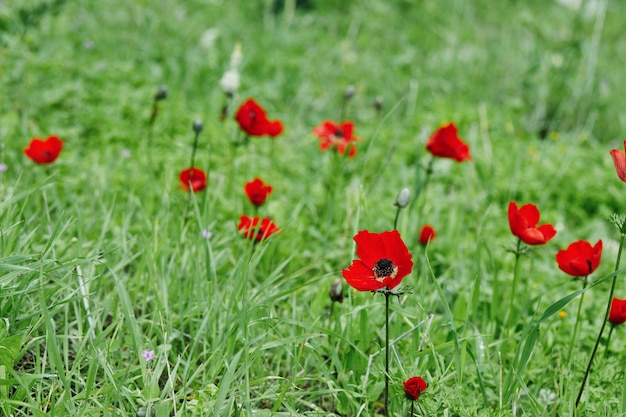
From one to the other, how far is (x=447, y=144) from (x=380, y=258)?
885mm

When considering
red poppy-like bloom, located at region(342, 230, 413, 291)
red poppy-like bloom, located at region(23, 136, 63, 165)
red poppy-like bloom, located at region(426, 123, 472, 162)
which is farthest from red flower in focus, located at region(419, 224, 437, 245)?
red poppy-like bloom, located at region(23, 136, 63, 165)

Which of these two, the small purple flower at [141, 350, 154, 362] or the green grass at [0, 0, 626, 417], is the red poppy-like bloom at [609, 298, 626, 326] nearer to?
the green grass at [0, 0, 626, 417]

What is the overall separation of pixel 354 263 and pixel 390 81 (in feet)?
10.2

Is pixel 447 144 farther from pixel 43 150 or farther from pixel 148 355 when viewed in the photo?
pixel 43 150

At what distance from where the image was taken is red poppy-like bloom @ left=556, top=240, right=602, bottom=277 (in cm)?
161

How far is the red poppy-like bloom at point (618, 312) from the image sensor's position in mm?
1611

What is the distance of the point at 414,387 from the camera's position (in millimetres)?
1353

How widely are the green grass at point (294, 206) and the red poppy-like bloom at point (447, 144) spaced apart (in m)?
0.10

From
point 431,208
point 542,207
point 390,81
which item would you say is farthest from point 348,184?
point 390,81

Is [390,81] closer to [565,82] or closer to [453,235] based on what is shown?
[565,82]

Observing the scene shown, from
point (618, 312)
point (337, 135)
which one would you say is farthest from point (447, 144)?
point (618, 312)

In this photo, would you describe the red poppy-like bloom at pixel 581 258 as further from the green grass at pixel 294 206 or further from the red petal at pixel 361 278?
the red petal at pixel 361 278

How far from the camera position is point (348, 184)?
3094 millimetres

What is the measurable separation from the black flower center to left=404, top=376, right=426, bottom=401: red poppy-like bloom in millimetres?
221
